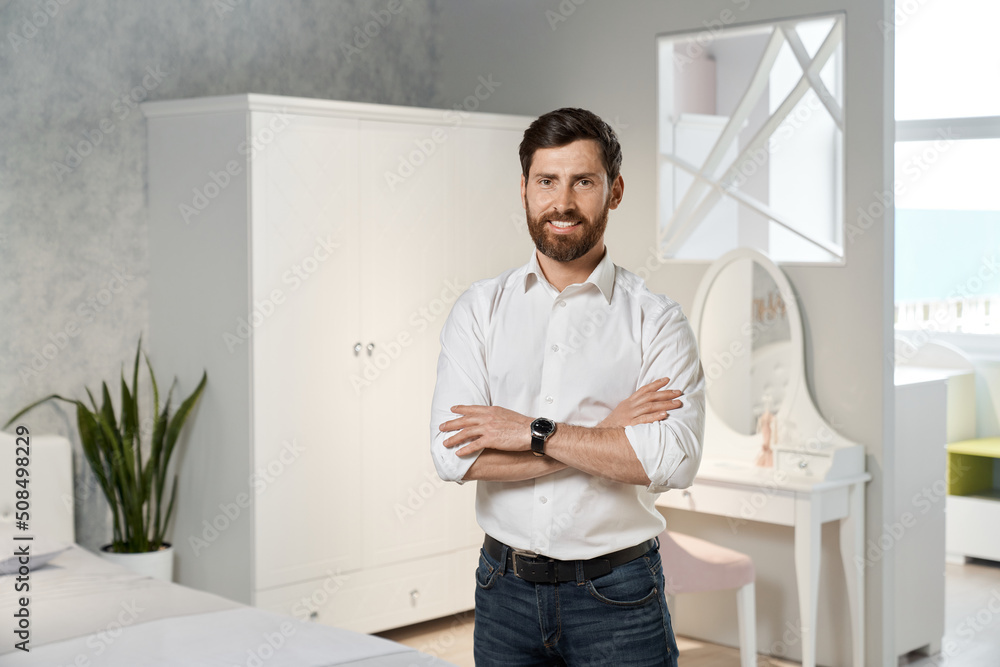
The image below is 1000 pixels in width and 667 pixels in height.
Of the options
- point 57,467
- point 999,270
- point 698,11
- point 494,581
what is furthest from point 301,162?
point 999,270

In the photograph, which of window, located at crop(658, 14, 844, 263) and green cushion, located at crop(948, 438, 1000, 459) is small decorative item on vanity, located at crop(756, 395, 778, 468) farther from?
green cushion, located at crop(948, 438, 1000, 459)

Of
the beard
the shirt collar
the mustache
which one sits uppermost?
the mustache


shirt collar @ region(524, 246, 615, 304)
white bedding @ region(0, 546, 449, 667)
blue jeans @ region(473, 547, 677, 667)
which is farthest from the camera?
white bedding @ region(0, 546, 449, 667)

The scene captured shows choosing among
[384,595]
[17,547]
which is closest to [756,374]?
[384,595]

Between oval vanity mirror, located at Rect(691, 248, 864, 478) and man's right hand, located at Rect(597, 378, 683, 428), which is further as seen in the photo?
oval vanity mirror, located at Rect(691, 248, 864, 478)

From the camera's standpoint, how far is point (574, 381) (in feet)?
5.86

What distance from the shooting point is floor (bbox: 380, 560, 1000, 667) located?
12.5ft

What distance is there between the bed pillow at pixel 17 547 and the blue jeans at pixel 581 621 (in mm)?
1810

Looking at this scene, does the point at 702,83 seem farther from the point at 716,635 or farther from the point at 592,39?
the point at 716,635

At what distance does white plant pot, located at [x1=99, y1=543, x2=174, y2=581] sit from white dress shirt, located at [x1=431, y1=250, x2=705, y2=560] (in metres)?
2.12

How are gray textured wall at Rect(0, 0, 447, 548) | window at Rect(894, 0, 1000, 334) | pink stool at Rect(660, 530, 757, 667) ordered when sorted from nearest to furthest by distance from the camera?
1. pink stool at Rect(660, 530, 757, 667)
2. gray textured wall at Rect(0, 0, 447, 548)
3. window at Rect(894, 0, 1000, 334)

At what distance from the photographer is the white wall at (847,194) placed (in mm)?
3609

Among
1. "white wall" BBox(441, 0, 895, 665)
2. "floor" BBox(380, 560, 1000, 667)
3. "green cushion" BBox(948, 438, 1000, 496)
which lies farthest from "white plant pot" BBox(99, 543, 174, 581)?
"green cushion" BBox(948, 438, 1000, 496)

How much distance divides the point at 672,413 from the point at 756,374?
220cm
